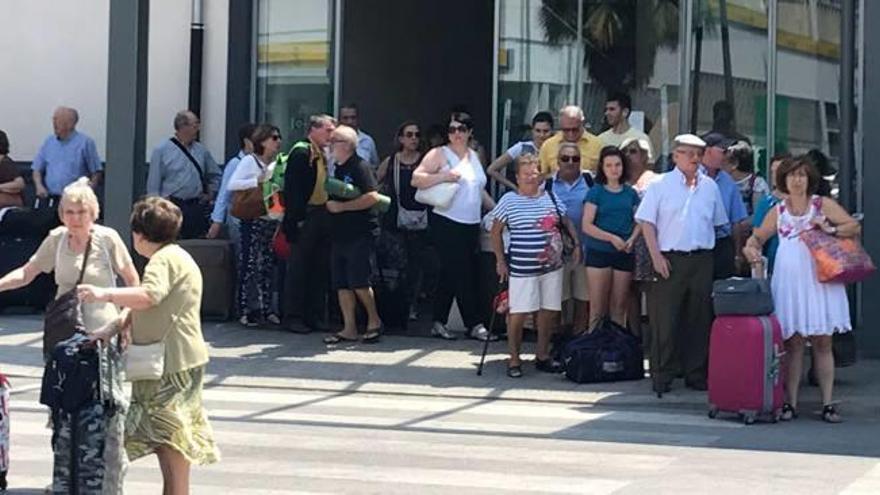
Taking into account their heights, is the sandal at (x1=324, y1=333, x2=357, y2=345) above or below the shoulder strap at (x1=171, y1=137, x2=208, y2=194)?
below

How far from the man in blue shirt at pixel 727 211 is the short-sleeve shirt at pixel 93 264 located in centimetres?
589

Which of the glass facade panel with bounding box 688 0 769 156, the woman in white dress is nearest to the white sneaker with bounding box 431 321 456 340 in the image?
the glass facade panel with bounding box 688 0 769 156

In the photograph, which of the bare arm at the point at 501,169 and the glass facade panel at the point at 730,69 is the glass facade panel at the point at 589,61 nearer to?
the glass facade panel at the point at 730,69

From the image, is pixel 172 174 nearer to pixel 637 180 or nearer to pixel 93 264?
pixel 637 180

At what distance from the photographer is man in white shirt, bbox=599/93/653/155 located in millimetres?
16531

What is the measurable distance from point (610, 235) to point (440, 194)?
2067 mm

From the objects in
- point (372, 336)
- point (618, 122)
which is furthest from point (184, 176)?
point (618, 122)

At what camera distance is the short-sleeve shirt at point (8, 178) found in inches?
734

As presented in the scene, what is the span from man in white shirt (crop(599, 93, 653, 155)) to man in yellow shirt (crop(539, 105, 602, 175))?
1.05 feet

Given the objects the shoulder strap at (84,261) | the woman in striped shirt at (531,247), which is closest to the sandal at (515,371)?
the woman in striped shirt at (531,247)

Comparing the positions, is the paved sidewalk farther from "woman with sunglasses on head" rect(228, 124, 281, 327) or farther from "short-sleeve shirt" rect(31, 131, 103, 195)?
"short-sleeve shirt" rect(31, 131, 103, 195)

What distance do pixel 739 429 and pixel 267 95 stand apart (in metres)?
8.84

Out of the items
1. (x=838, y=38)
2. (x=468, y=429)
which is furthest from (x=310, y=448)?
(x=838, y=38)

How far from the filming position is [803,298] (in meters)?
12.8
